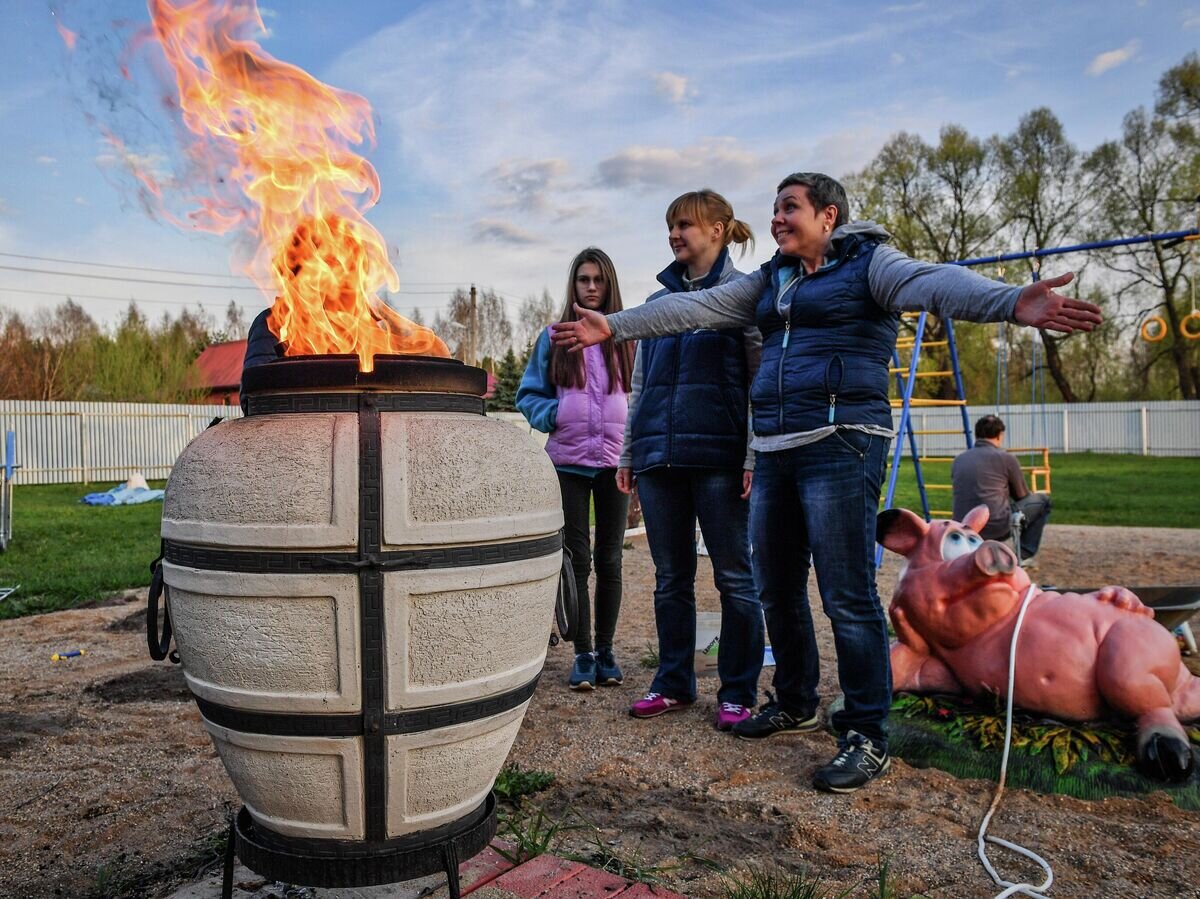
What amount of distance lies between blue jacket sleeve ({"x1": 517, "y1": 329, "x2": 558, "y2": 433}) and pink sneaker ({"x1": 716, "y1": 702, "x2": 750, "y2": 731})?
1.46 m

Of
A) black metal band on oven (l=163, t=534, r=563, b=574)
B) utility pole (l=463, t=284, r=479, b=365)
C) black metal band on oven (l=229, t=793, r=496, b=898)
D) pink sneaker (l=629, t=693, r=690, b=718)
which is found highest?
utility pole (l=463, t=284, r=479, b=365)

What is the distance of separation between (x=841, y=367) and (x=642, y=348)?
1069mm

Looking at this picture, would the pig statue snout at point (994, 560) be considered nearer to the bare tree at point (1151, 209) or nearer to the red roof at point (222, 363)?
the bare tree at point (1151, 209)

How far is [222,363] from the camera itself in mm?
41656

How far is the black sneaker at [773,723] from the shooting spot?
11.0ft

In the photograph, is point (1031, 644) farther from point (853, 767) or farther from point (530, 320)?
point (530, 320)

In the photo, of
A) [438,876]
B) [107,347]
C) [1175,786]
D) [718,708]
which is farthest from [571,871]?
[107,347]

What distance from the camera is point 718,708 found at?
3.64m

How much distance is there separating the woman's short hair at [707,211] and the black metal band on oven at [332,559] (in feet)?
6.89

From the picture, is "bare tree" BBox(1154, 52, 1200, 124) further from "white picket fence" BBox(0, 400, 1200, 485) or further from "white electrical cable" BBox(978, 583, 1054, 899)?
"white electrical cable" BBox(978, 583, 1054, 899)

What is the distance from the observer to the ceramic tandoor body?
6.01 ft

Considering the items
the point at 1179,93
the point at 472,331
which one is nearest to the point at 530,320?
the point at 472,331

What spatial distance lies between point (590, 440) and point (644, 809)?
1751 millimetres

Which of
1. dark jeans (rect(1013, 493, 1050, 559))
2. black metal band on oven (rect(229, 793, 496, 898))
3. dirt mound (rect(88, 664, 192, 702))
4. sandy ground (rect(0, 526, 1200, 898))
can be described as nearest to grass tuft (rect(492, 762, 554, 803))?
sandy ground (rect(0, 526, 1200, 898))
